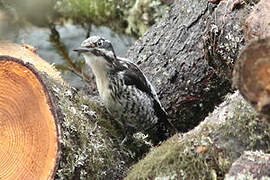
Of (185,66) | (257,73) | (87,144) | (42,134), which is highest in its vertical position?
(257,73)

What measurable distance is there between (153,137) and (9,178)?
1.48 meters

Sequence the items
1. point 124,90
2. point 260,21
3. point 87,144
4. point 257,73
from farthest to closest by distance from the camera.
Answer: point 124,90 → point 87,144 → point 260,21 → point 257,73

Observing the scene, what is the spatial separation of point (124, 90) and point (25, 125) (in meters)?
1.03

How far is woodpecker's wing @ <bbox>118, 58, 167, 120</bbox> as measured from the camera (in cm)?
374

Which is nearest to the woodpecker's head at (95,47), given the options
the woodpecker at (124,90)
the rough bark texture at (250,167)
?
the woodpecker at (124,90)

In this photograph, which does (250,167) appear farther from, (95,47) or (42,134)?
(95,47)

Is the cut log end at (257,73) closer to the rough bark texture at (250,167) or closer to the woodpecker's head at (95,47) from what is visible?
the rough bark texture at (250,167)

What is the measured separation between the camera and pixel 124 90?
3.72m

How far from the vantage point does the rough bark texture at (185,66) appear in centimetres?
379

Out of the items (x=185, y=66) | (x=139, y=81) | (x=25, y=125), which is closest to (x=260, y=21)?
(x=185, y=66)

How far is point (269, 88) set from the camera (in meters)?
1.70

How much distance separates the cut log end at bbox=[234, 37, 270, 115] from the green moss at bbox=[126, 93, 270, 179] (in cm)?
66

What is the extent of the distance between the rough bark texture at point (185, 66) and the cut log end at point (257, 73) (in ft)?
5.66

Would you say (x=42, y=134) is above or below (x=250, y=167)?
above
